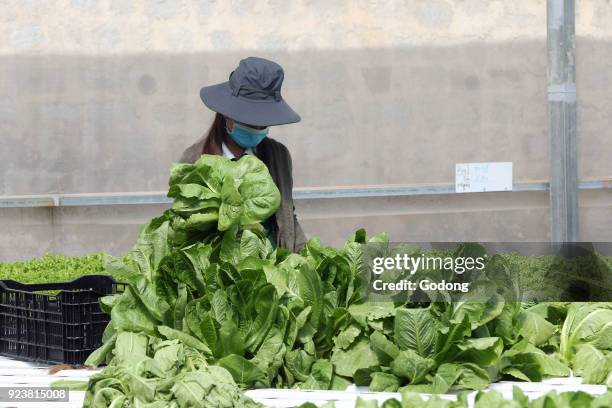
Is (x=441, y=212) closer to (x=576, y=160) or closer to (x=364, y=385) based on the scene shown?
(x=576, y=160)

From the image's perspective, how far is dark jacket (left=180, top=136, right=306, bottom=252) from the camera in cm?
380

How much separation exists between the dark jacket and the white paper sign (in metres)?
4.48

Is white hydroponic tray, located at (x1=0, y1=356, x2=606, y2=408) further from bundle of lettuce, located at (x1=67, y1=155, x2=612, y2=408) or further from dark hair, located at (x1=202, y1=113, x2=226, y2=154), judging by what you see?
dark hair, located at (x1=202, y1=113, x2=226, y2=154)

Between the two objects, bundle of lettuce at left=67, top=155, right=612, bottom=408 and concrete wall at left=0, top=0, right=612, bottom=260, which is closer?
bundle of lettuce at left=67, top=155, right=612, bottom=408

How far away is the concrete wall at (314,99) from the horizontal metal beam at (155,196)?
7 centimetres

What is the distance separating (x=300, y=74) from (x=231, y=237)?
5.53 meters

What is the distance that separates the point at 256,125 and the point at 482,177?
4.94 m

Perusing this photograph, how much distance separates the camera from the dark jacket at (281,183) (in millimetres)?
3803

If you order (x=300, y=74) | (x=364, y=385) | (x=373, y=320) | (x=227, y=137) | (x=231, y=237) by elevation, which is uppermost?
(x=300, y=74)

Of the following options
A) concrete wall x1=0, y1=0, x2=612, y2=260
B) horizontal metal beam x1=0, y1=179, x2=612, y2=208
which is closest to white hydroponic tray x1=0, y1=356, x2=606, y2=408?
horizontal metal beam x1=0, y1=179, x2=612, y2=208

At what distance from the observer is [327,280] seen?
2.86 m

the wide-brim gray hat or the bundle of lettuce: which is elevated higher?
the wide-brim gray hat

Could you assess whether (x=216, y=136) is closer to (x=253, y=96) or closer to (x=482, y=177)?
(x=253, y=96)

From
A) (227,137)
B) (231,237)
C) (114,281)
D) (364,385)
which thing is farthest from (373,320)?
(227,137)
